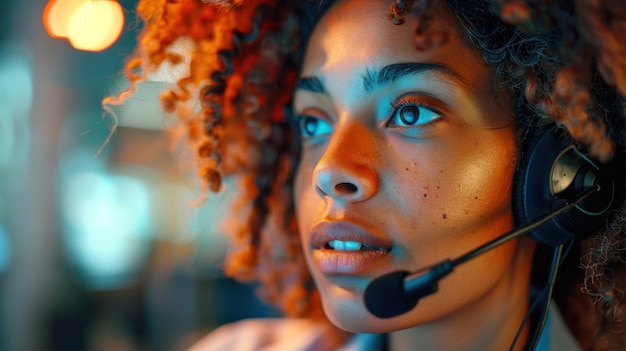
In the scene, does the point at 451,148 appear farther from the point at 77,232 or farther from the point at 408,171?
the point at 77,232

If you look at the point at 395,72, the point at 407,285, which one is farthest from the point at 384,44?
the point at 407,285

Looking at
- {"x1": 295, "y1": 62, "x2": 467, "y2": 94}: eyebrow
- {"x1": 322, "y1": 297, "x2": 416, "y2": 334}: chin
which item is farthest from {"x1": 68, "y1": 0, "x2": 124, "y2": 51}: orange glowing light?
{"x1": 322, "y1": 297, "x2": 416, "y2": 334}: chin

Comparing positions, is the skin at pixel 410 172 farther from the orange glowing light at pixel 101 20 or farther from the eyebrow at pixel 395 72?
the orange glowing light at pixel 101 20

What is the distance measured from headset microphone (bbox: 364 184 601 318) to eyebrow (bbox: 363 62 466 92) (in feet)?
0.84

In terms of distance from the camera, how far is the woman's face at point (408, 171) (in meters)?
0.88

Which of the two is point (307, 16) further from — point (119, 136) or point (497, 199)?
point (119, 136)

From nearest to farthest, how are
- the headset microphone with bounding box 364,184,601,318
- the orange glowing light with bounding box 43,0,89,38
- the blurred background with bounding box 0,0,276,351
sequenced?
the headset microphone with bounding box 364,184,601,318
the orange glowing light with bounding box 43,0,89,38
the blurred background with bounding box 0,0,276,351

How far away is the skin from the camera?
0.88 m

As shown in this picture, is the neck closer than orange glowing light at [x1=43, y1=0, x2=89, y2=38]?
Yes

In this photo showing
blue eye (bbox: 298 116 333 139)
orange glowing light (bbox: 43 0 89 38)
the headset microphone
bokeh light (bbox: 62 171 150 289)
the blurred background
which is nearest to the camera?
the headset microphone

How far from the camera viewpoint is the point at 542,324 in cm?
92

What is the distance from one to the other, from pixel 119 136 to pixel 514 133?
2.49 metres

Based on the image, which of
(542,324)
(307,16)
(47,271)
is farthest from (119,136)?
(542,324)

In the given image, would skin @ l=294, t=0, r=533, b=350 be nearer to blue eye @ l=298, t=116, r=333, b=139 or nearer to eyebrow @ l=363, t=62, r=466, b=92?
eyebrow @ l=363, t=62, r=466, b=92
